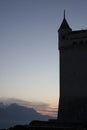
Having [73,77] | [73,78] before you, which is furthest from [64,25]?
[73,78]

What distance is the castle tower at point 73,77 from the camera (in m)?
57.4

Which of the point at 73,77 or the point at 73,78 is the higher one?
the point at 73,77

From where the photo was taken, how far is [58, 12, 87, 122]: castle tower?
57.4 meters

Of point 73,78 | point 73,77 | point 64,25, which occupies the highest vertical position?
point 64,25

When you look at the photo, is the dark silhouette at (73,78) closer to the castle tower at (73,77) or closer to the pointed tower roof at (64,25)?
the castle tower at (73,77)

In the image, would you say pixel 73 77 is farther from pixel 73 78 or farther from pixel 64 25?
pixel 64 25

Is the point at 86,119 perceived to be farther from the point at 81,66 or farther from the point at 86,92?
the point at 81,66

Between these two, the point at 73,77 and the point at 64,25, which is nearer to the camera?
the point at 73,77

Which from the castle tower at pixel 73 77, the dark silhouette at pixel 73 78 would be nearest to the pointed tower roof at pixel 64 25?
the castle tower at pixel 73 77

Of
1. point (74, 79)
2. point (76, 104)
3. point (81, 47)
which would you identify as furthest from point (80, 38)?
point (76, 104)

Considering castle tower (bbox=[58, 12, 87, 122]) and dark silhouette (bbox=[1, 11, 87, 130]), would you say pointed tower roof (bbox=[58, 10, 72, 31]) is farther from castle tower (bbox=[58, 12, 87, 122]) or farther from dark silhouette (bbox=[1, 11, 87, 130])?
dark silhouette (bbox=[1, 11, 87, 130])

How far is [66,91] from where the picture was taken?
58.6 m

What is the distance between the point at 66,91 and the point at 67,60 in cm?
463

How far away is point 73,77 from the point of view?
58.1m
